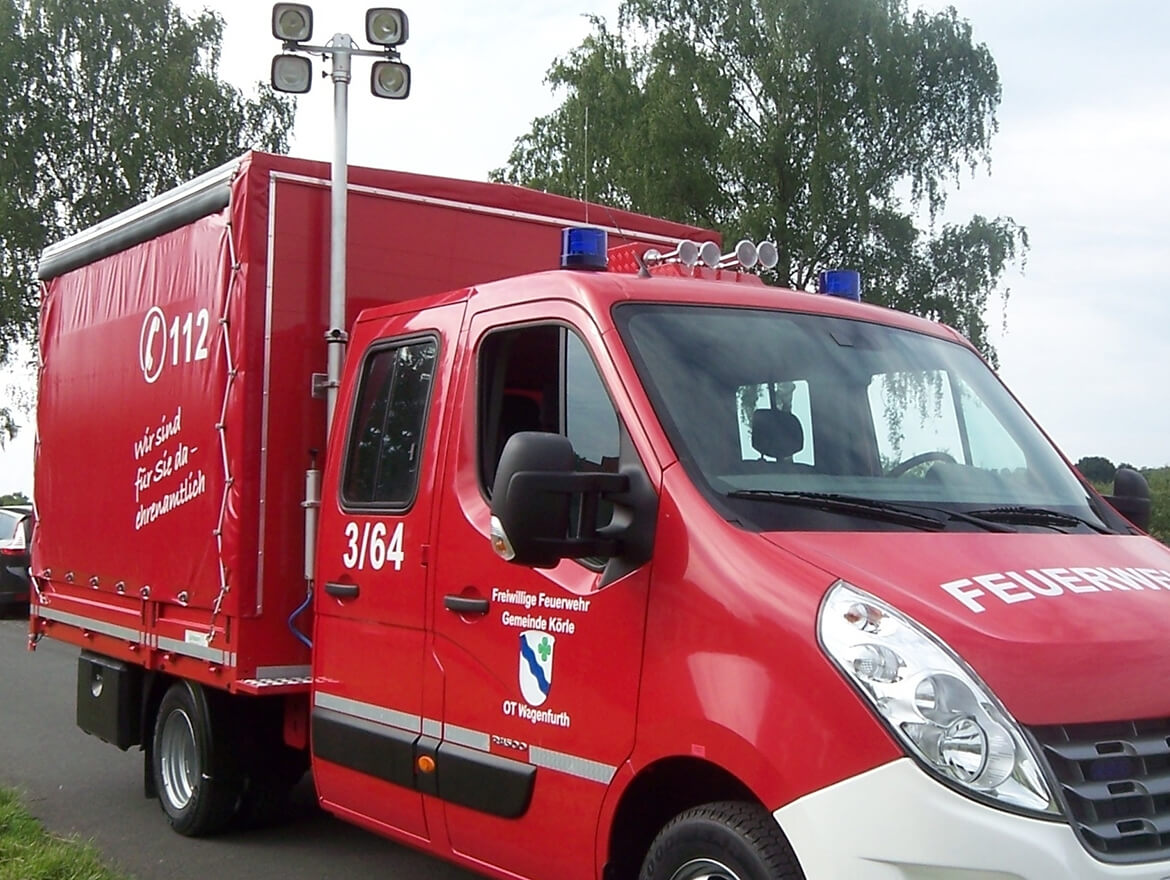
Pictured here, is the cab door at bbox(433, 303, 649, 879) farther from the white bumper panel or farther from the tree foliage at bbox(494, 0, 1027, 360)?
the tree foliage at bbox(494, 0, 1027, 360)

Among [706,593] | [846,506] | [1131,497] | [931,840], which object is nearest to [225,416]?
[706,593]

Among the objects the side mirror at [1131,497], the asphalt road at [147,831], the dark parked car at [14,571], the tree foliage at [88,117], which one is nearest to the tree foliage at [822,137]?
the tree foliage at [88,117]

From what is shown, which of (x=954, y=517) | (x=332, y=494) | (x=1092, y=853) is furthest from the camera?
(x=332, y=494)

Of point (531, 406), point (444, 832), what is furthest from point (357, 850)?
point (531, 406)

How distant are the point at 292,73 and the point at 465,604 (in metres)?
3.57

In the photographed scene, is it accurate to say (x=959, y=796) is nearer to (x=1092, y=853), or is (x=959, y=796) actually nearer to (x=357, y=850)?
(x=1092, y=853)

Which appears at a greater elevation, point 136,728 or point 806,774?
point 806,774

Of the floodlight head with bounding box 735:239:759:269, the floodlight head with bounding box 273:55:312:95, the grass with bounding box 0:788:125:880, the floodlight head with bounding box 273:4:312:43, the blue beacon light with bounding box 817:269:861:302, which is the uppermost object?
the floodlight head with bounding box 273:4:312:43

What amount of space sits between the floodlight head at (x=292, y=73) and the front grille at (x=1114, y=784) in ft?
17.2

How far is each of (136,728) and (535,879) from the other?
381 cm

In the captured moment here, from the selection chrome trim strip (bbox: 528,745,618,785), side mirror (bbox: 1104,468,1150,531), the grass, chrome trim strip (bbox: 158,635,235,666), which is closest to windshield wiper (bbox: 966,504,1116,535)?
side mirror (bbox: 1104,468,1150,531)

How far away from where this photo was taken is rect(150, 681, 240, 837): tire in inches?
259

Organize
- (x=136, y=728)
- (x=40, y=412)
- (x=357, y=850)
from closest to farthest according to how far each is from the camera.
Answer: (x=357, y=850), (x=136, y=728), (x=40, y=412)

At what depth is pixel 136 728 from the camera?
24.4ft
